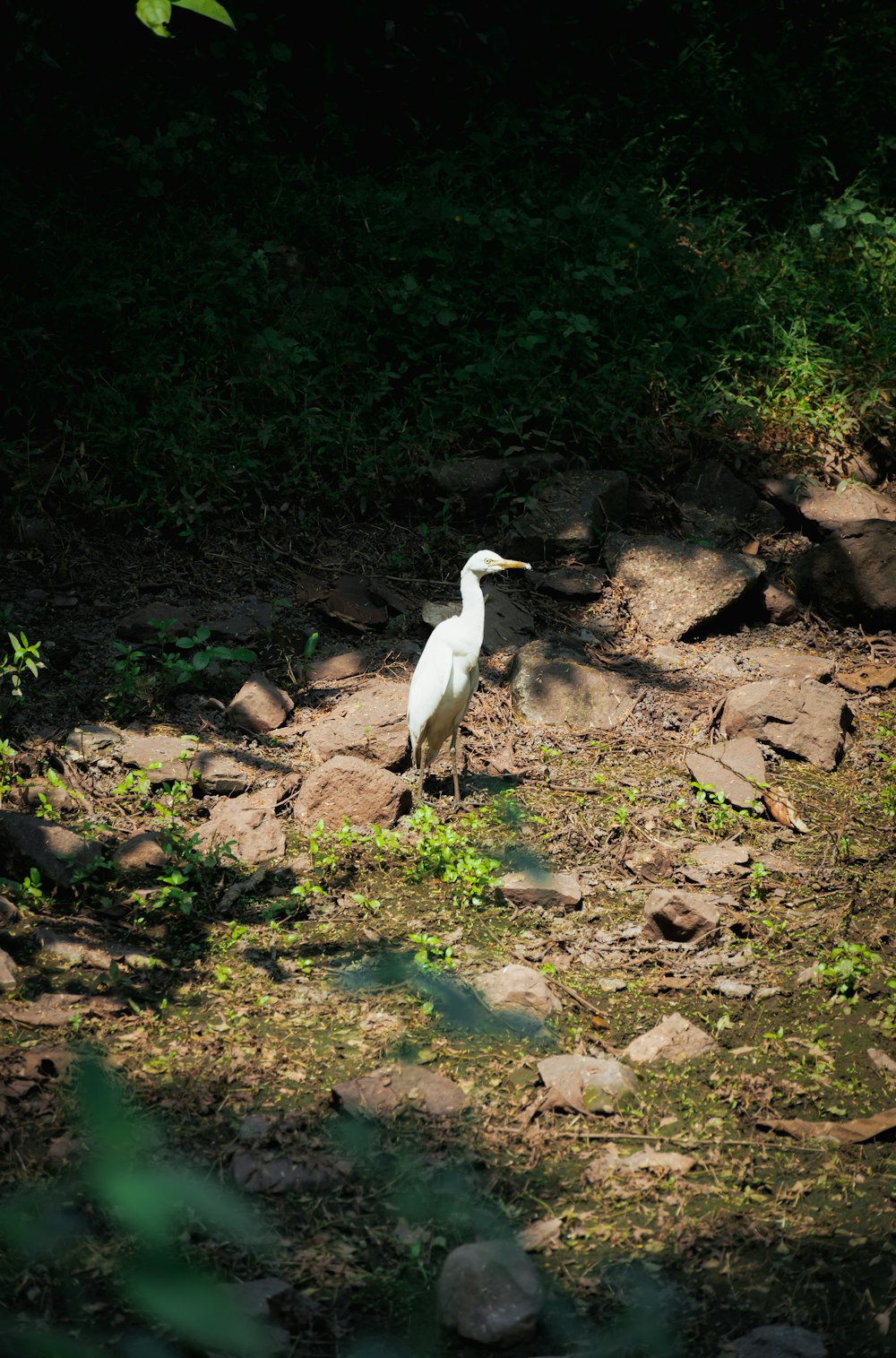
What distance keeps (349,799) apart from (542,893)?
795 mm

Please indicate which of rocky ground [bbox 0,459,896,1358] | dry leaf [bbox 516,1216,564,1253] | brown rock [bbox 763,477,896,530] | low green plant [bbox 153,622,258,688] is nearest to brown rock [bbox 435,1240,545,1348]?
rocky ground [bbox 0,459,896,1358]

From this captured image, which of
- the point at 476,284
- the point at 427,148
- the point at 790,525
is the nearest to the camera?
the point at 790,525

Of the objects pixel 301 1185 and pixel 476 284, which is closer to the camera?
pixel 301 1185

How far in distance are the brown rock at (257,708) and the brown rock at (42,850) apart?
1.07 metres

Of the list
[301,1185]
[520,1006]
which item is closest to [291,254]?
[520,1006]

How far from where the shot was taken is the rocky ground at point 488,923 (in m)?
2.22

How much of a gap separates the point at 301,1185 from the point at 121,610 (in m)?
3.15

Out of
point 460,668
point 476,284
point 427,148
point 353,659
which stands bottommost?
point 353,659

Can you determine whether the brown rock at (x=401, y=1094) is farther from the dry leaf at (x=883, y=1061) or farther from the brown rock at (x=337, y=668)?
the brown rock at (x=337, y=668)

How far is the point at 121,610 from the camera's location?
16.4 ft

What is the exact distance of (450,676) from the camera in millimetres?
4152

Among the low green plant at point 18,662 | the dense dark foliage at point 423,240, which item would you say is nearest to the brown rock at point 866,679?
the dense dark foliage at point 423,240

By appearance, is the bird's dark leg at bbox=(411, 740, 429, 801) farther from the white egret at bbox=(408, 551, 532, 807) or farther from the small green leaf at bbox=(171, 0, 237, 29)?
the small green leaf at bbox=(171, 0, 237, 29)

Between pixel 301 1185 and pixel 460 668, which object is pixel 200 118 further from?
pixel 301 1185
